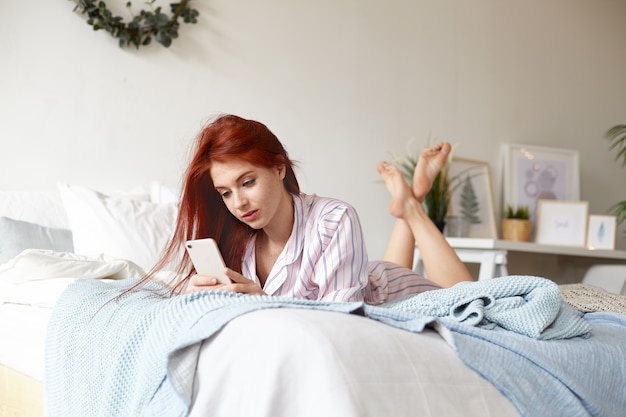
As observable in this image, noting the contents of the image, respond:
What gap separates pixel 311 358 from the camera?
1.15 m

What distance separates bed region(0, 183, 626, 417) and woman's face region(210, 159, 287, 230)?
0.29m

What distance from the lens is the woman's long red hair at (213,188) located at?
1884 mm

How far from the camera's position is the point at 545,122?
4.79 meters

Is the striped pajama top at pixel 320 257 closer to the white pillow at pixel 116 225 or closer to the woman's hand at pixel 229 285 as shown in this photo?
the woman's hand at pixel 229 285

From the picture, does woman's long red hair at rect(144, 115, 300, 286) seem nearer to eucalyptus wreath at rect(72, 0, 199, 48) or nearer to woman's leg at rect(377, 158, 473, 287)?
woman's leg at rect(377, 158, 473, 287)

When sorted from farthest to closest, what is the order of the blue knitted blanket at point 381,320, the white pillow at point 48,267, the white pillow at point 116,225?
the white pillow at point 116,225, the white pillow at point 48,267, the blue knitted blanket at point 381,320

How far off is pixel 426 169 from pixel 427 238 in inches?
15.3

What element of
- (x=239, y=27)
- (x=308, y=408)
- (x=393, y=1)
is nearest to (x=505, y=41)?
(x=393, y=1)

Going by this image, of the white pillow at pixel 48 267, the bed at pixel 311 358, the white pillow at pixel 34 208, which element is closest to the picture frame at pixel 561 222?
the bed at pixel 311 358

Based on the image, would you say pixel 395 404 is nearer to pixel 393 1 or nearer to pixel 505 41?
pixel 393 1

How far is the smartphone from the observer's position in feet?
5.69

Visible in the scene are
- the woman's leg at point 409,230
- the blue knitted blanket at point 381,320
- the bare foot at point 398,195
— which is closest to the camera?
the blue knitted blanket at point 381,320

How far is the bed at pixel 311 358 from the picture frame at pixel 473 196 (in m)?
2.39

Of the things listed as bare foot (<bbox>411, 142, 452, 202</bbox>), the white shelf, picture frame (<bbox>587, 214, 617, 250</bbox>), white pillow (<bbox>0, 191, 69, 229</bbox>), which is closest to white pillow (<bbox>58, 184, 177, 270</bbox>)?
white pillow (<bbox>0, 191, 69, 229</bbox>)
